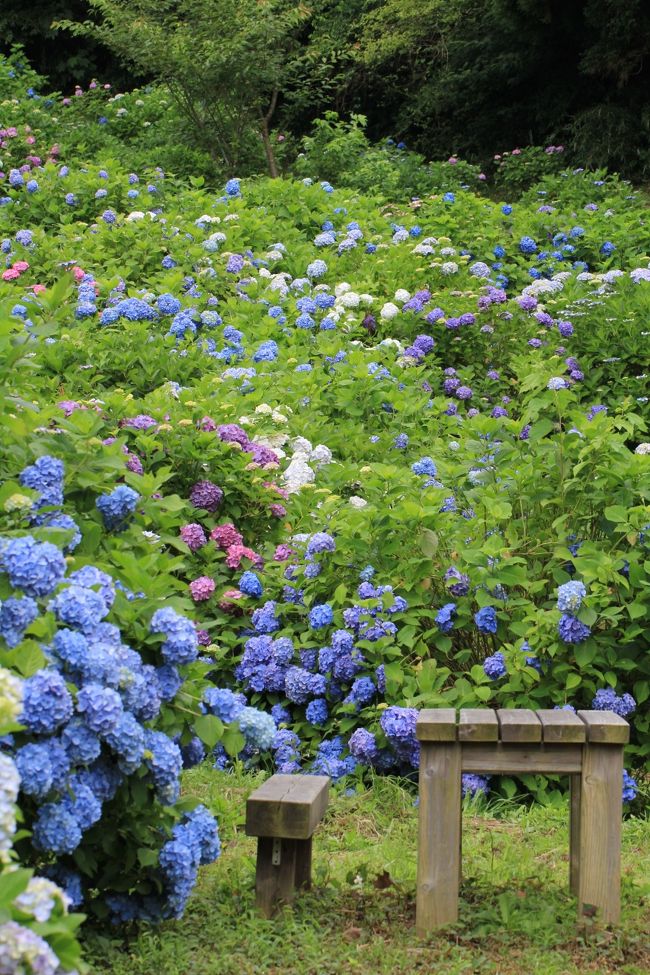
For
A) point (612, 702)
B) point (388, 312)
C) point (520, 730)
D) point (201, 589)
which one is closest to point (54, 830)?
point (520, 730)

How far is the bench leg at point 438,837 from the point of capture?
2584 millimetres

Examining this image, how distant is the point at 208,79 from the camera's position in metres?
10.5

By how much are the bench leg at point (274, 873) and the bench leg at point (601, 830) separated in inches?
26.2

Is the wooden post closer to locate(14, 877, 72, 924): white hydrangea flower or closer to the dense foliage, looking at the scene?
locate(14, 877, 72, 924): white hydrangea flower

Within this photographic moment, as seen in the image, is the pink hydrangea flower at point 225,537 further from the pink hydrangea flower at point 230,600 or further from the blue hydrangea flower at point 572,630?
the blue hydrangea flower at point 572,630

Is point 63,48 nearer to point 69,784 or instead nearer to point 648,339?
point 648,339

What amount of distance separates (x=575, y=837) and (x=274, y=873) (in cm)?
71

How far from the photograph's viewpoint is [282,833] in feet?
8.68

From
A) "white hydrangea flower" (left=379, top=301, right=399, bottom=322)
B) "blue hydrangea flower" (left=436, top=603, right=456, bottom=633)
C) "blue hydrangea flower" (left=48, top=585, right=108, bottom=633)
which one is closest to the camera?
"blue hydrangea flower" (left=48, top=585, right=108, bottom=633)

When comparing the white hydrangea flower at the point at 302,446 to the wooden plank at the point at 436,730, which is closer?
the wooden plank at the point at 436,730

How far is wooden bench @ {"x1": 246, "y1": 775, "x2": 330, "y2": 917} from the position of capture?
264 cm

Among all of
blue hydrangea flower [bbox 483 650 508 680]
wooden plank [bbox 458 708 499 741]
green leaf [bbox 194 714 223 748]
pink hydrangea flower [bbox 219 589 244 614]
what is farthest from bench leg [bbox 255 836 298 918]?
pink hydrangea flower [bbox 219 589 244 614]

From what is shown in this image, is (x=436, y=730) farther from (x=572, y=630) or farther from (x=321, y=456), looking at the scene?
(x=321, y=456)

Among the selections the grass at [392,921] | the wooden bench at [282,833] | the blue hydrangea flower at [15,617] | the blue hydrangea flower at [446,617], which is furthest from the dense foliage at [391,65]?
the blue hydrangea flower at [15,617]
